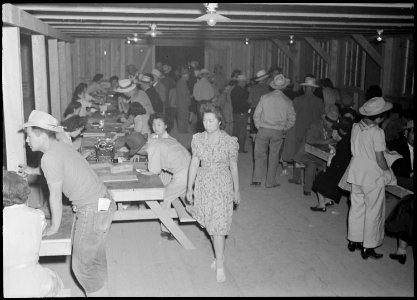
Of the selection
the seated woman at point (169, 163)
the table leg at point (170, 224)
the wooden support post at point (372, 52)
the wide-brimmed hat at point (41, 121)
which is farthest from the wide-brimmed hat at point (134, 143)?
the wooden support post at point (372, 52)

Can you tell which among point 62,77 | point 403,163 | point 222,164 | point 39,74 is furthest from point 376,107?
point 62,77

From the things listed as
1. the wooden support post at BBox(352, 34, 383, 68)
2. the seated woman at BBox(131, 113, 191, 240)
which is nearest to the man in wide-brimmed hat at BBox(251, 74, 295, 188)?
the seated woman at BBox(131, 113, 191, 240)

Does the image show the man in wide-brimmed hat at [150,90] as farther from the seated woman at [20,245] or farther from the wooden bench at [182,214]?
the seated woman at [20,245]

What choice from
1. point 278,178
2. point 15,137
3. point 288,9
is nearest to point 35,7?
point 15,137

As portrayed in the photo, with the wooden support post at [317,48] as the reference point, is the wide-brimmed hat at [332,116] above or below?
below

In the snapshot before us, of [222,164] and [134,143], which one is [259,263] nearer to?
[222,164]

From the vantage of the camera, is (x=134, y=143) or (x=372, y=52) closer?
(x=134, y=143)

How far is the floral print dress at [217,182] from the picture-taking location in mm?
4723

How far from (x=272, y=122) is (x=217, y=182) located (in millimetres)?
3503

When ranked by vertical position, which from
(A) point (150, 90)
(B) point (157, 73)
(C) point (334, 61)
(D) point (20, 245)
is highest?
(C) point (334, 61)

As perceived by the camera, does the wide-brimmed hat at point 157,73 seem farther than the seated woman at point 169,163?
Yes

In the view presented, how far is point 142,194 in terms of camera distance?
5043mm

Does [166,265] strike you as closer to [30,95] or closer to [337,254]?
[337,254]

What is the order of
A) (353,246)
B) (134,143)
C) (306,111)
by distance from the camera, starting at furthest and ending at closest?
(306,111), (134,143), (353,246)
